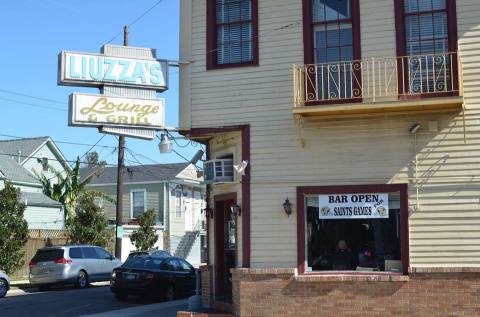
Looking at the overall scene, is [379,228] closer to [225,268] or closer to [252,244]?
[252,244]

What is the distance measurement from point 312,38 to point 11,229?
60.0 feet

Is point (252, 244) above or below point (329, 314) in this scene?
above

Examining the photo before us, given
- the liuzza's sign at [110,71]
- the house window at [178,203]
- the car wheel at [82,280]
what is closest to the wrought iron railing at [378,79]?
the liuzza's sign at [110,71]

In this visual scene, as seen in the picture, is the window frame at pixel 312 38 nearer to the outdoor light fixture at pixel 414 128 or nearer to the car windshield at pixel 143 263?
the outdoor light fixture at pixel 414 128

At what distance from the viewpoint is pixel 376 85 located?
42.6ft

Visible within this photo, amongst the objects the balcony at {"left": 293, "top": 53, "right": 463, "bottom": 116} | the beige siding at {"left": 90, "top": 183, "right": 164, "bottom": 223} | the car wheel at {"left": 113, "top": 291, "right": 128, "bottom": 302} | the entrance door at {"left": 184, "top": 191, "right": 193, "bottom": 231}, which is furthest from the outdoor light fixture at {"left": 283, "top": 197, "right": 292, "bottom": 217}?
the entrance door at {"left": 184, "top": 191, "right": 193, "bottom": 231}

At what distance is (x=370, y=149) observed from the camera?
13.0 m

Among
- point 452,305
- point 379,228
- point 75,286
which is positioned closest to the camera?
point 452,305

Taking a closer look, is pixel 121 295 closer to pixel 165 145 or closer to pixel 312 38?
pixel 165 145

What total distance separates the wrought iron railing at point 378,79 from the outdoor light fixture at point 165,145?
2851 mm

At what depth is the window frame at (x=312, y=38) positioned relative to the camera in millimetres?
13250

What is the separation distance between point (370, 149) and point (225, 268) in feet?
14.1

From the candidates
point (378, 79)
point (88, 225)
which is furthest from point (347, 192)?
point (88, 225)

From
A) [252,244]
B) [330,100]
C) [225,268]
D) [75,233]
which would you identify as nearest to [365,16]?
[330,100]
